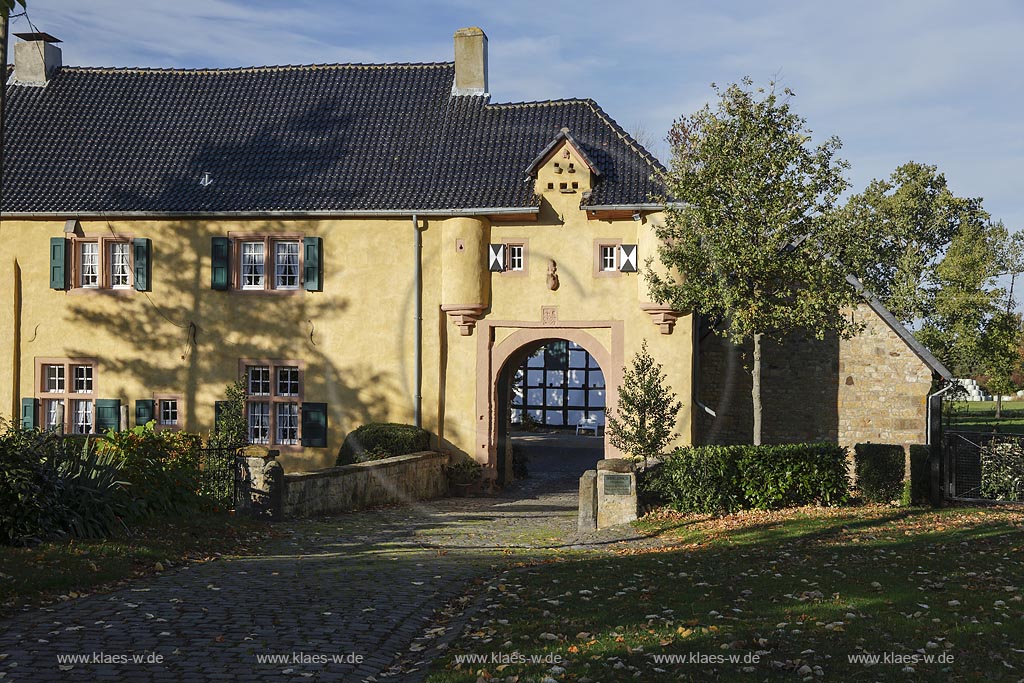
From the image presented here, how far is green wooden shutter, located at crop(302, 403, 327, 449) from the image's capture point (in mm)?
23062

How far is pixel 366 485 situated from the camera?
18172mm

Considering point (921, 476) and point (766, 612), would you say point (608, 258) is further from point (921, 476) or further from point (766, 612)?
point (766, 612)

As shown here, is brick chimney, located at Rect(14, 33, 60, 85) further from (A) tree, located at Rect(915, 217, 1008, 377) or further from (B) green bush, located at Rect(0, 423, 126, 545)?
(A) tree, located at Rect(915, 217, 1008, 377)

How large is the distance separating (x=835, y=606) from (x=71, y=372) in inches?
787

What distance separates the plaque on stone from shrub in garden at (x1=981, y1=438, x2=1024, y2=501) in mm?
5572

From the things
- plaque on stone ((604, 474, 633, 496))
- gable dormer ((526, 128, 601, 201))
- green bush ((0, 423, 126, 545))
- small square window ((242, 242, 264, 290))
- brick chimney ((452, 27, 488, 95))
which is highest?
brick chimney ((452, 27, 488, 95))

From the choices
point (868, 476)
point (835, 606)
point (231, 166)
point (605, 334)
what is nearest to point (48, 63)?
point (231, 166)

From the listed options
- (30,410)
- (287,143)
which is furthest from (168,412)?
(287,143)

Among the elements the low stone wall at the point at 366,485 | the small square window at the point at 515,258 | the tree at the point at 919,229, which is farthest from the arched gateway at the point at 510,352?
the tree at the point at 919,229

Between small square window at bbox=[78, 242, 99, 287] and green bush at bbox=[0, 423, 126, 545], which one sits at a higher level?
small square window at bbox=[78, 242, 99, 287]

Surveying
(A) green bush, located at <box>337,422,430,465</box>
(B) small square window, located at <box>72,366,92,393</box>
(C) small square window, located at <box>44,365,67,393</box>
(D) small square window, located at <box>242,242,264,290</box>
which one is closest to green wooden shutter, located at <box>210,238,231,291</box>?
(D) small square window, located at <box>242,242,264,290</box>

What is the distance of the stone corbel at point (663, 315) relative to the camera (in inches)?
855

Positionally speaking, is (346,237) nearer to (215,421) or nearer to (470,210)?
(470,210)

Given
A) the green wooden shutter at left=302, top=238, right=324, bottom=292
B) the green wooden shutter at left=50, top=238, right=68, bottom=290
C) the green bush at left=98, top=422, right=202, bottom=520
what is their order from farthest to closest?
the green wooden shutter at left=50, top=238, right=68, bottom=290 < the green wooden shutter at left=302, top=238, right=324, bottom=292 < the green bush at left=98, top=422, right=202, bottom=520
